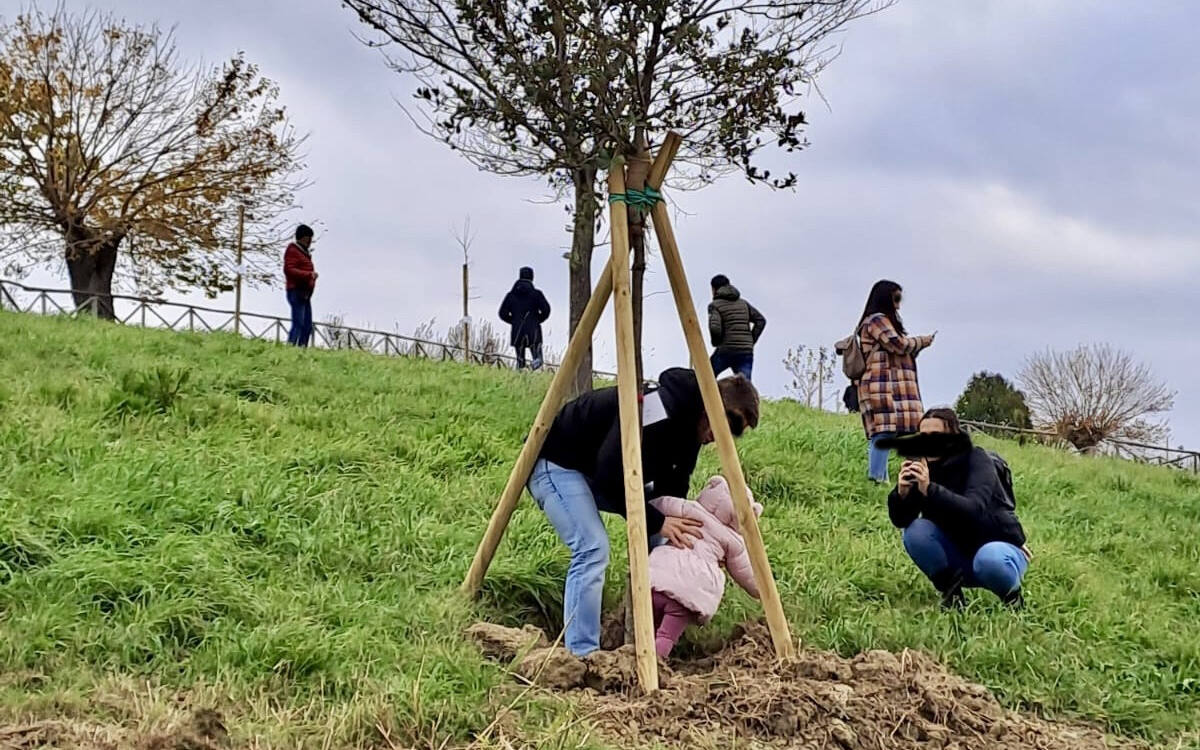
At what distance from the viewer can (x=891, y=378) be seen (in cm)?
712

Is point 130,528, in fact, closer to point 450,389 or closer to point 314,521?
point 314,521

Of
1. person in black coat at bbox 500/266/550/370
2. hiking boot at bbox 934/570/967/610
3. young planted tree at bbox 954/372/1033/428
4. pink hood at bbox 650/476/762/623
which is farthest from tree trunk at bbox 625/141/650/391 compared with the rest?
young planted tree at bbox 954/372/1033/428

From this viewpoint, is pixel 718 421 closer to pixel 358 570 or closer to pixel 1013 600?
pixel 358 570

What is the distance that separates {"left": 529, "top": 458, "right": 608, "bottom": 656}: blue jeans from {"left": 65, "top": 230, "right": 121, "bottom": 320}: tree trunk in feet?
57.4

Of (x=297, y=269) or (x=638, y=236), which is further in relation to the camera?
(x=297, y=269)

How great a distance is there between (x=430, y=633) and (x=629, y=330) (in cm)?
142

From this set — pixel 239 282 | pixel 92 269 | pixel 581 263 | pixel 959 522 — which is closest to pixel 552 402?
pixel 959 522

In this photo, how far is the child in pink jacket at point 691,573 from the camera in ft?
13.3

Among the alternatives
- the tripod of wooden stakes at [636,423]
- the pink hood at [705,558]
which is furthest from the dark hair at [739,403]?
the pink hood at [705,558]

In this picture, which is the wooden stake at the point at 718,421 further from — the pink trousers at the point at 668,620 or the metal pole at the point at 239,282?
the metal pole at the point at 239,282

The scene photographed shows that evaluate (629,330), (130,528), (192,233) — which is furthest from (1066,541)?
(192,233)

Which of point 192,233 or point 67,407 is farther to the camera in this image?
point 192,233

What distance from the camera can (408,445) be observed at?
6945 millimetres

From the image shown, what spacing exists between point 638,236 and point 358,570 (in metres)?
1.99
